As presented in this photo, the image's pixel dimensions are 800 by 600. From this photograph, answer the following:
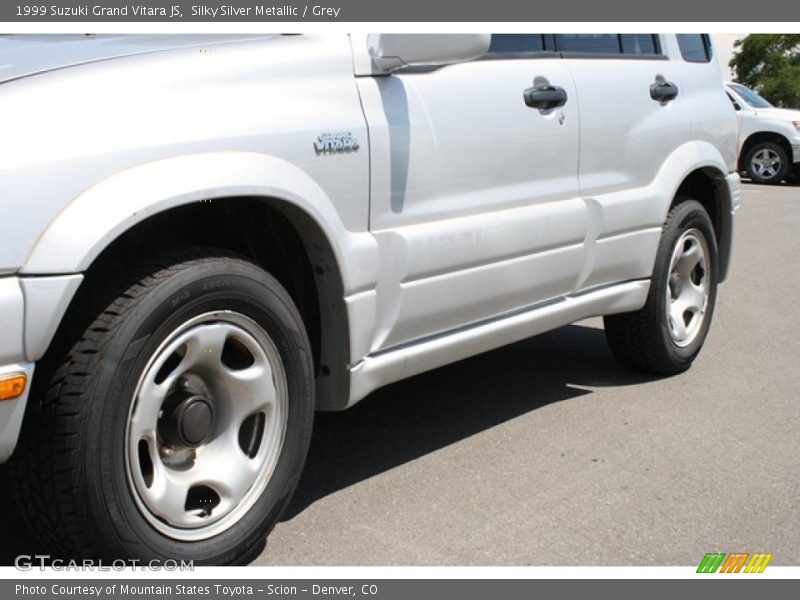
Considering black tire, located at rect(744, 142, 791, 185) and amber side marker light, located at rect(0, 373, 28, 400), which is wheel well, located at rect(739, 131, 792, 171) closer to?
black tire, located at rect(744, 142, 791, 185)

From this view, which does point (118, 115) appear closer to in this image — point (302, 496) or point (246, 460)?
point (246, 460)

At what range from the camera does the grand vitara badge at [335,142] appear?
3.23 meters

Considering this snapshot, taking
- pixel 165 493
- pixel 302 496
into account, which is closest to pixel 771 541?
pixel 302 496

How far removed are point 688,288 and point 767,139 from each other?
44.4ft

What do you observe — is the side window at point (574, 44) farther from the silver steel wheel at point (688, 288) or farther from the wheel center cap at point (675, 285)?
the wheel center cap at point (675, 285)

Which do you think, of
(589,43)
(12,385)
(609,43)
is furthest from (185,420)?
(609,43)

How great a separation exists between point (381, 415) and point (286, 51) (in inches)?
73.9

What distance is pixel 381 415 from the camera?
183 inches

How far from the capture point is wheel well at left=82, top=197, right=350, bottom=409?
3172 mm

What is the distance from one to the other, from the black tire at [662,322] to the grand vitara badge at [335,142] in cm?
217

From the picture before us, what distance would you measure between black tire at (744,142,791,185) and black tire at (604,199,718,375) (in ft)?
43.4

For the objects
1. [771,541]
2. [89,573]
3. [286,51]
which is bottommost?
[771,541]

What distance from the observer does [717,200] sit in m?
5.64

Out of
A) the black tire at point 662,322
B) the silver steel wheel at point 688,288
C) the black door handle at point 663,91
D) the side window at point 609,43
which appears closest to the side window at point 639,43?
the side window at point 609,43
